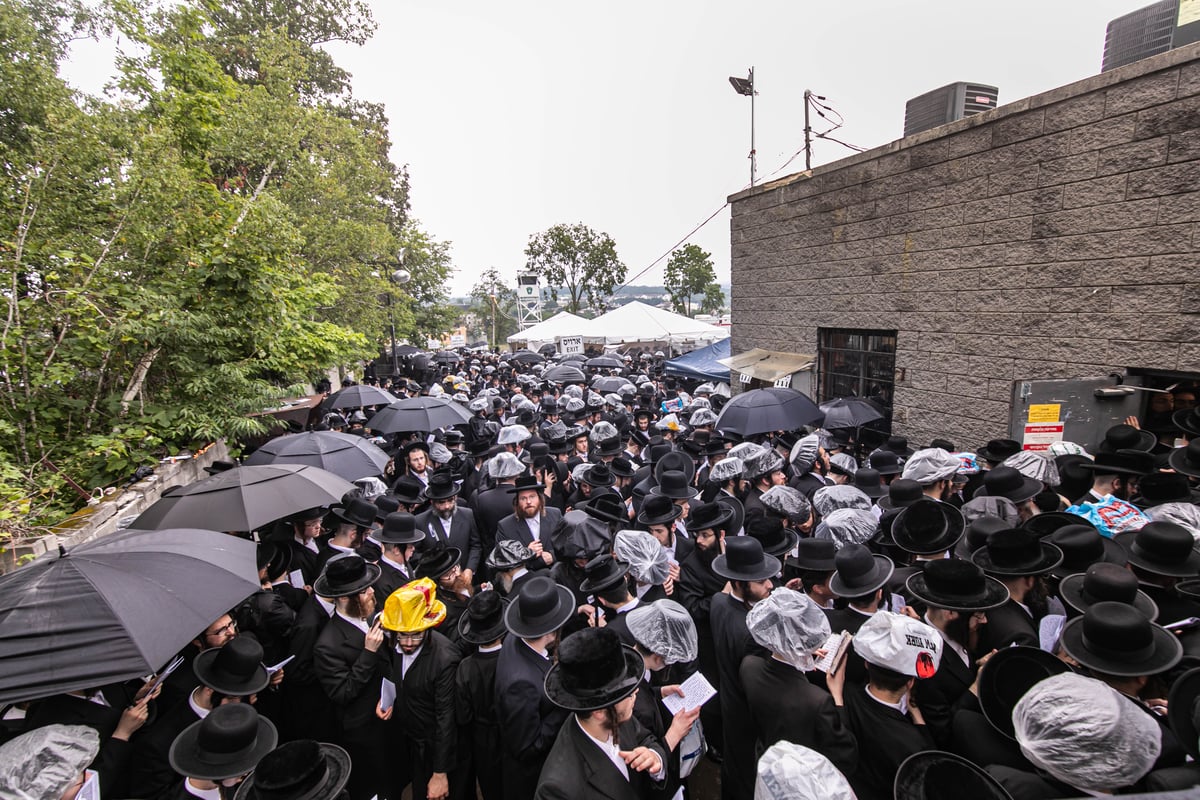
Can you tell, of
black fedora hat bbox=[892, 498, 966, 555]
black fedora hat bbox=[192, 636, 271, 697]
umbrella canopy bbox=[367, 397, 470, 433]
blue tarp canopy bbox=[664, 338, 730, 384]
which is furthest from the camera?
blue tarp canopy bbox=[664, 338, 730, 384]

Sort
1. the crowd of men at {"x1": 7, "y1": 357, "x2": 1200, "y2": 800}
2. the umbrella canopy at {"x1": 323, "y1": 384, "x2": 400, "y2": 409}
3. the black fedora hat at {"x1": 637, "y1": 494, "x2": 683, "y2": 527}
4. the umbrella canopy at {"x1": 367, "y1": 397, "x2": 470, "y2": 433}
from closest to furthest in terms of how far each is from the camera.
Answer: the crowd of men at {"x1": 7, "y1": 357, "x2": 1200, "y2": 800} < the black fedora hat at {"x1": 637, "y1": 494, "x2": 683, "y2": 527} < the umbrella canopy at {"x1": 367, "y1": 397, "x2": 470, "y2": 433} < the umbrella canopy at {"x1": 323, "y1": 384, "x2": 400, "y2": 409}

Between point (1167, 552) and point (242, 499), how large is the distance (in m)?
5.96

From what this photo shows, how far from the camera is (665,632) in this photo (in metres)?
2.69

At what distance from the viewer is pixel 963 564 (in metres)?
2.72

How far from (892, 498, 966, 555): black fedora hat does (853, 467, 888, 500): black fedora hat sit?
57.9 inches

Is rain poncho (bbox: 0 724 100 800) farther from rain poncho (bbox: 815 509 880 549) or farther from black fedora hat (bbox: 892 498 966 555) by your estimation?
black fedora hat (bbox: 892 498 966 555)

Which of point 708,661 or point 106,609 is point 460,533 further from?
point 106,609

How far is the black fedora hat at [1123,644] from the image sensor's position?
212 cm

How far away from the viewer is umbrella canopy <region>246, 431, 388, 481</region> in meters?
5.59

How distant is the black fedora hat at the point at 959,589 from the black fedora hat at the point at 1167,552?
0.88 metres

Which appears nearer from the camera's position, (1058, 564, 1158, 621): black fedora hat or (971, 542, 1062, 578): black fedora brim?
(1058, 564, 1158, 621): black fedora hat

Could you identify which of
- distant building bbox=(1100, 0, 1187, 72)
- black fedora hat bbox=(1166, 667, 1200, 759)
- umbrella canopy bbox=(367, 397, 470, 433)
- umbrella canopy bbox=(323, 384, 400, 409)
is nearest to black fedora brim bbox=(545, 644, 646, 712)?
black fedora hat bbox=(1166, 667, 1200, 759)

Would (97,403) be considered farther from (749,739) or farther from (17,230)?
(749,739)

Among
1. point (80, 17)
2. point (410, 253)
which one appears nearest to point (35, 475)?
point (80, 17)
